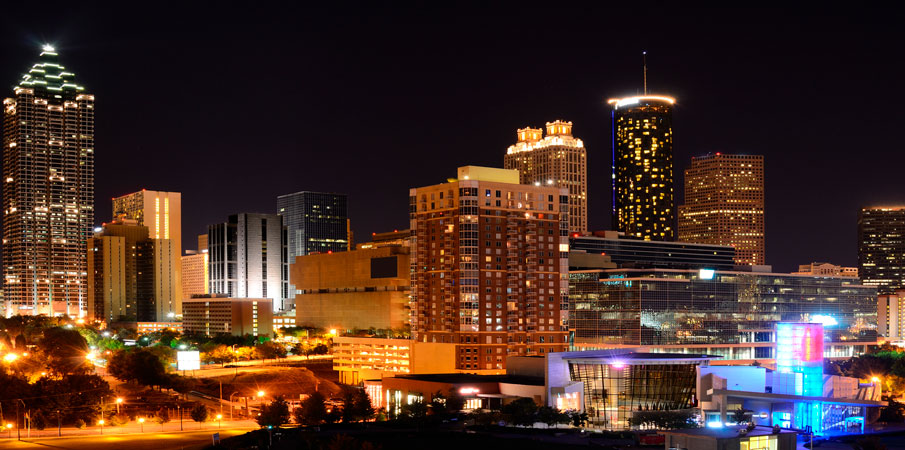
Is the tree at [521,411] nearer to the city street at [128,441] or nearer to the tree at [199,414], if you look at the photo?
the city street at [128,441]

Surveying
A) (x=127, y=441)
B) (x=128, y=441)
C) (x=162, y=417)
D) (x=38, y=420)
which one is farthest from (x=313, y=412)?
(x=38, y=420)

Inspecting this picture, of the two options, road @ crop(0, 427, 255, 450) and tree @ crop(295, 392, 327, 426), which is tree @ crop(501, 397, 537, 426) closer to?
tree @ crop(295, 392, 327, 426)

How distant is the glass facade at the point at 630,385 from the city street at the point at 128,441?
5490 cm

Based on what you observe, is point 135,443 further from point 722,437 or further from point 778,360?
point 778,360

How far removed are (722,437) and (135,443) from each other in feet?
278

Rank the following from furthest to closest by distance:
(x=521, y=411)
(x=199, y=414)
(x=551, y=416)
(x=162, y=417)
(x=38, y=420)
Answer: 1. (x=162, y=417)
2. (x=199, y=414)
3. (x=38, y=420)
4. (x=521, y=411)
5. (x=551, y=416)

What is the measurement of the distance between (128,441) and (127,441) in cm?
15

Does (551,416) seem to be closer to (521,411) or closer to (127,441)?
(521,411)

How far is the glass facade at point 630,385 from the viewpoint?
16262cm

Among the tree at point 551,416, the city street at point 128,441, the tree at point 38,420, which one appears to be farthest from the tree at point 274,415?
the tree at point 551,416

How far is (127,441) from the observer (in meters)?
155

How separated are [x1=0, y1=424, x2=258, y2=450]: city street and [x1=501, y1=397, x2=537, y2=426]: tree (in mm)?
42540

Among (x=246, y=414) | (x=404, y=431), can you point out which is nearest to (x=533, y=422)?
(x=404, y=431)

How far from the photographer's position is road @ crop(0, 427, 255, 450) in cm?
14888
